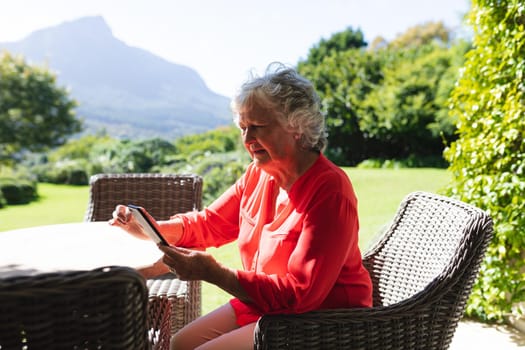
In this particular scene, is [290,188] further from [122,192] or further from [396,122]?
[396,122]

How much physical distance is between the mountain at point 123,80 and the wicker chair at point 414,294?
45.8 feet

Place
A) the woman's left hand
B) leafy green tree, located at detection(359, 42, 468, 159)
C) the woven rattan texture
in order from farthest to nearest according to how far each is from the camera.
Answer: leafy green tree, located at detection(359, 42, 468, 159) < the woven rattan texture < the woman's left hand

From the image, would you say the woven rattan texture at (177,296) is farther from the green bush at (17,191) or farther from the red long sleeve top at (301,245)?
the green bush at (17,191)

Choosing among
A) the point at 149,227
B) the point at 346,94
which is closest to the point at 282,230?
the point at 149,227

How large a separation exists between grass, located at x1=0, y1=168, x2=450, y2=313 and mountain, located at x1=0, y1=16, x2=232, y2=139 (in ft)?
21.7

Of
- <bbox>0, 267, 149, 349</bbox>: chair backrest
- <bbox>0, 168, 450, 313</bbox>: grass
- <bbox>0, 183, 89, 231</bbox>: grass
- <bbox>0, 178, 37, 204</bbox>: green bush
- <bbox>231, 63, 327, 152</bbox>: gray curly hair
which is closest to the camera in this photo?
<bbox>0, 267, 149, 349</bbox>: chair backrest

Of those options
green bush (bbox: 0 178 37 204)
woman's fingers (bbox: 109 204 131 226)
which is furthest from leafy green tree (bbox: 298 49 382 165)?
woman's fingers (bbox: 109 204 131 226)

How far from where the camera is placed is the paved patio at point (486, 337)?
2.85 m

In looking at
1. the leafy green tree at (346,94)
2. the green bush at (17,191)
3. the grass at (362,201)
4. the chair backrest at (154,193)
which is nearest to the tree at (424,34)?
the leafy green tree at (346,94)

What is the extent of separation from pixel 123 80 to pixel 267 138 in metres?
21.1

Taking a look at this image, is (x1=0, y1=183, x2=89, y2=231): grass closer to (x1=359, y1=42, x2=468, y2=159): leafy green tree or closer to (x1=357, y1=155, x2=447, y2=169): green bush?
(x1=357, y1=155, x2=447, y2=169): green bush

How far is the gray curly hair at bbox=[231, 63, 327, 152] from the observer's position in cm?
160

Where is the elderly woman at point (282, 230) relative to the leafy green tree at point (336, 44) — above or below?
below

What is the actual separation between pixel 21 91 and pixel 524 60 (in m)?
11.0
